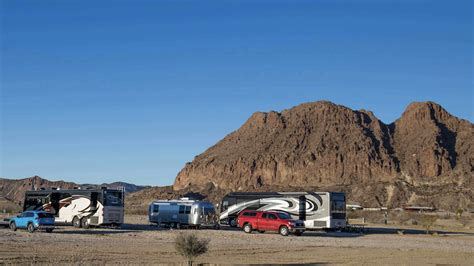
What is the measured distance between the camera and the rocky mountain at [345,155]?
141 metres

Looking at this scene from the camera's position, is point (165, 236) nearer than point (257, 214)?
Yes

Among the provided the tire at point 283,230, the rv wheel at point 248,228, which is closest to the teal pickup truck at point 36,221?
the rv wheel at point 248,228

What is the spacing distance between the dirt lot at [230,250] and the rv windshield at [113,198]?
5.61m

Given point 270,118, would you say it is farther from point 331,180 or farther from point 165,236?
point 165,236

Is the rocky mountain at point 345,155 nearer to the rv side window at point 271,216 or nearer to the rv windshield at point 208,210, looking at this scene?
the rv windshield at point 208,210

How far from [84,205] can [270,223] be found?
1302 centimetres

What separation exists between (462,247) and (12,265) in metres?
26.0

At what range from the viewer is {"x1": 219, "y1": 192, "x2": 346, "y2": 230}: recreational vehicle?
1879 inches

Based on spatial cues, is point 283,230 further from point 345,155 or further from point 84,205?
point 345,155

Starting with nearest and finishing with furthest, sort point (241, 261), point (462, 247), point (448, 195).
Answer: point (241, 261) < point (462, 247) < point (448, 195)

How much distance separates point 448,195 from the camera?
122m

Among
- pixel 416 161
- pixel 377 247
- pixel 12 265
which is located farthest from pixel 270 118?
pixel 12 265

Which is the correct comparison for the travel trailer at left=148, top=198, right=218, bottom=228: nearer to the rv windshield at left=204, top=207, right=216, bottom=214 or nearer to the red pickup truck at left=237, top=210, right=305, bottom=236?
the rv windshield at left=204, top=207, right=216, bottom=214

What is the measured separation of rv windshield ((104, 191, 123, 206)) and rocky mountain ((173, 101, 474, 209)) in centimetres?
8901
